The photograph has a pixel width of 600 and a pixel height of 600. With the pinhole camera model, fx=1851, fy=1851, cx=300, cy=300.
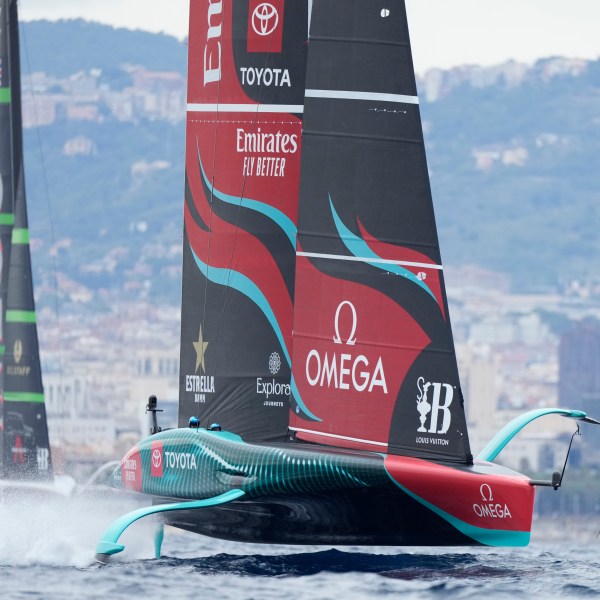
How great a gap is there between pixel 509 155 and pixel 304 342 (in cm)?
14900

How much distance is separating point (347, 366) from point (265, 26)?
107 inches

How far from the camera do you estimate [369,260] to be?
10562 millimetres

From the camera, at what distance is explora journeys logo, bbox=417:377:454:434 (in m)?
10.3

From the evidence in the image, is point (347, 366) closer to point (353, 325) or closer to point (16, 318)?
point (353, 325)

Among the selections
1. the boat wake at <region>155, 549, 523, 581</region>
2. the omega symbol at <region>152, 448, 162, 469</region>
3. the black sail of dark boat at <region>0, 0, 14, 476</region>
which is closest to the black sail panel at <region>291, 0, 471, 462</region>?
the boat wake at <region>155, 549, 523, 581</region>

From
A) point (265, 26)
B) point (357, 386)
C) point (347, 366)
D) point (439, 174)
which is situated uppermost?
point (439, 174)

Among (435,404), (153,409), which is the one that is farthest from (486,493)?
(153,409)

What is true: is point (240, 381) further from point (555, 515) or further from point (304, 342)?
point (555, 515)

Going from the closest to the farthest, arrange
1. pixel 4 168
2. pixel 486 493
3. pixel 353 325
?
pixel 486 493 < pixel 353 325 < pixel 4 168

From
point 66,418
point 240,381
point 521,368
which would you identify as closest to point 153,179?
point 521,368

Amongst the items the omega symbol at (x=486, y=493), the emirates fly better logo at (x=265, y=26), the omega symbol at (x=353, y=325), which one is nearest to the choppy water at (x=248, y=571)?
the omega symbol at (x=486, y=493)

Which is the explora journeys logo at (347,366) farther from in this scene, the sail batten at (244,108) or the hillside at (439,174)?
the hillside at (439,174)

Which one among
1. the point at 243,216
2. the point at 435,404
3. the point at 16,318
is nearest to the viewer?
Result: the point at 435,404

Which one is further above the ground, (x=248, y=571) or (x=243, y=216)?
(x=243, y=216)
